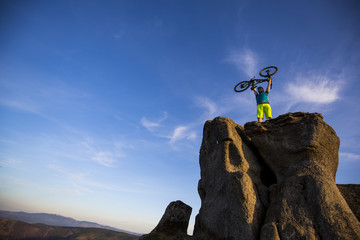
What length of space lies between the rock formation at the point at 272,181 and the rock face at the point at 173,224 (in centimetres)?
25

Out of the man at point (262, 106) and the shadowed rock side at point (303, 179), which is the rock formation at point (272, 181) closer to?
the shadowed rock side at point (303, 179)

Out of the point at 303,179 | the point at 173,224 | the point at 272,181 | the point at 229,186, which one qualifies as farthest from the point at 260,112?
the point at 173,224

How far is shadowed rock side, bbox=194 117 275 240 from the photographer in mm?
11828

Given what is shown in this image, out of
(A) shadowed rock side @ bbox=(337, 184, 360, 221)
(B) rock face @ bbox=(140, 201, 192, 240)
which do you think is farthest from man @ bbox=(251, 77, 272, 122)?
(B) rock face @ bbox=(140, 201, 192, 240)

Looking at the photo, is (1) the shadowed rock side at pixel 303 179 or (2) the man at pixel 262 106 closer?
(1) the shadowed rock side at pixel 303 179

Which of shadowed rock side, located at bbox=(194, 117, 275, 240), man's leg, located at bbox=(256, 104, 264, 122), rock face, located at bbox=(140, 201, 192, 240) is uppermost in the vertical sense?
man's leg, located at bbox=(256, 104, 264, 122)

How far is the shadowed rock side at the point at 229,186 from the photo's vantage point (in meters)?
11.8

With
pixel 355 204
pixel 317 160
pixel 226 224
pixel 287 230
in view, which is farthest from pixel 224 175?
pixel 355 204

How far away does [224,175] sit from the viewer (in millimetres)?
14125

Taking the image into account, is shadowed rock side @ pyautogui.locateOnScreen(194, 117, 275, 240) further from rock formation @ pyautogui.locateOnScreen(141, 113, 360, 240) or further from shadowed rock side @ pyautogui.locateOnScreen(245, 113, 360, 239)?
shadowed rock side @ pyautogui.locateOnScreen(245, 113, 360, 239)

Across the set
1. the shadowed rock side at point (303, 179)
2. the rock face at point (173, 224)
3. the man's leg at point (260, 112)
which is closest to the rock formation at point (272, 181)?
the shadowed rock side at point (303, 179)

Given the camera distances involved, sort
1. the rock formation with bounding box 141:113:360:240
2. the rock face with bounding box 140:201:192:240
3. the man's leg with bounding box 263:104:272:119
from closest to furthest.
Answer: the rock formation with bounding box 141:113:360:240, the rock face with bounding box 140:201:192:240, the man's leg with bounding box 263:104:272:119

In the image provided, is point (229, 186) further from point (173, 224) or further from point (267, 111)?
point (267, 111)

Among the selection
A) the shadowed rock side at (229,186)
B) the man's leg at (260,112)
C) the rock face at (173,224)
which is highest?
the man's leg at (260,112)
